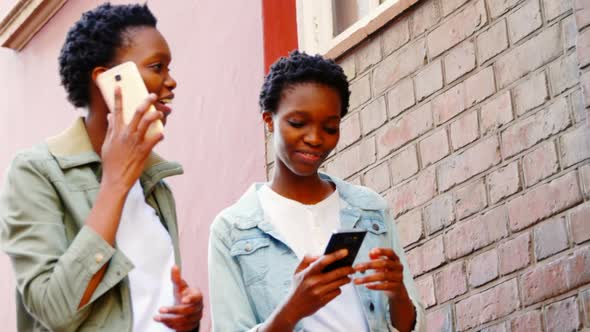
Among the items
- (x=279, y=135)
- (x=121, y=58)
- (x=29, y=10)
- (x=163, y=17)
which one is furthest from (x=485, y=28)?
(x=29, y=10)

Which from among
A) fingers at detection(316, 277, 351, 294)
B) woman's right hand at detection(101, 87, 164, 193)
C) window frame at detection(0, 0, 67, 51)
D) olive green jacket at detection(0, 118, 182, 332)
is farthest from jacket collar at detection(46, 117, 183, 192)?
window frame at detection(0, 0, 67, 51)

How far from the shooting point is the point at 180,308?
3459 millimetres

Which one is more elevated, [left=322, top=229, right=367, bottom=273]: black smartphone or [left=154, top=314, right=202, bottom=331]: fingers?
[left=322, top=229, right=367, bottom=273]: black smartphone

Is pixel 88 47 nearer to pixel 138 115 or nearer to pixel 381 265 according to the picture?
pixel 138 115

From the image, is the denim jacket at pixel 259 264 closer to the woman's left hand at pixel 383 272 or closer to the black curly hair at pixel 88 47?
the woman's left hand at pixel 383 272

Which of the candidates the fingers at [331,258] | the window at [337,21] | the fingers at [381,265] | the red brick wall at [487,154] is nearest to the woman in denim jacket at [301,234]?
the fingers at [381,265]

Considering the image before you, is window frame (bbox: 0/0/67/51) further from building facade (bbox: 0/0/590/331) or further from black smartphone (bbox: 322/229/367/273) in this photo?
black smartphone (bbox: 322/229/367/273)

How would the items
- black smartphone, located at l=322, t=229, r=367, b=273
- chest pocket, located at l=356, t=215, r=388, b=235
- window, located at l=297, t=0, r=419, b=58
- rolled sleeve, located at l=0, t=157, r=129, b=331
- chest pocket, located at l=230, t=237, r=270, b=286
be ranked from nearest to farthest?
rolled sleeve, located at l=0, t=157, r=129, b=331
black smartphone, located at l=322, t=229, r=367, b=273
chest pocket, located at l=230, t=237, r=270, b=286
chest pocket, located at l=356, t=215, r=388, b=235
window, located at l=297, t=0, r=419, b=58


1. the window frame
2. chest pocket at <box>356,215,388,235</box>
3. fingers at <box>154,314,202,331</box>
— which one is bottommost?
fingers at <box>154,314,202,331</box>

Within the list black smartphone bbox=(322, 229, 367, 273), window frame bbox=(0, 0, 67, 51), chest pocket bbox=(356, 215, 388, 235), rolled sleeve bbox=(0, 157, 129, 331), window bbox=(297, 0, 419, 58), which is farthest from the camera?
window frame bbox=(0, 0, 67, 51)

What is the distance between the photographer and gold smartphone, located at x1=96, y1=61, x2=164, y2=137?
3627 millimetres

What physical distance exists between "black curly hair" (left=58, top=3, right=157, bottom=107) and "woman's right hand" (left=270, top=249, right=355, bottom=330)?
841 mm

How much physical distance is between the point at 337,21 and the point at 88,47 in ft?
9.98

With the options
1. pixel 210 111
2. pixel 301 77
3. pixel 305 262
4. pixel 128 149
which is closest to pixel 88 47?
pixel 128 149
